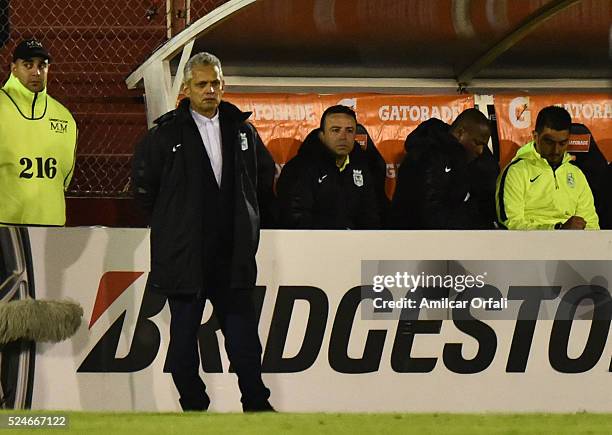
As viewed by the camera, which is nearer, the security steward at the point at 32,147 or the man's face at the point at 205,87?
the man's face at the point at 205,87

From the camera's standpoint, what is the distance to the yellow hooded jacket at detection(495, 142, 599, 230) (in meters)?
6.73

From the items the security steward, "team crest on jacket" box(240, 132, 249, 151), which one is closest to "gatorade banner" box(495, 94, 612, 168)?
the security steward

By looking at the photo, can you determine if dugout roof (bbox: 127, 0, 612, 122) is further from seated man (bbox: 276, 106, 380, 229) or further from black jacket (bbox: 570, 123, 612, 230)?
seated man (bbox: 276, 106, 380, 229)

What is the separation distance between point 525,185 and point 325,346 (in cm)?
147

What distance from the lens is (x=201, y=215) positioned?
5500 mm

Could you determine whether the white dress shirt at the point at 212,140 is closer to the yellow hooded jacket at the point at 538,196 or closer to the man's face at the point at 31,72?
the man's face at the point at 31,72

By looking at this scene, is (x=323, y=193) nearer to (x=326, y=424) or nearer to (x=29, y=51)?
(x=29, y=51)

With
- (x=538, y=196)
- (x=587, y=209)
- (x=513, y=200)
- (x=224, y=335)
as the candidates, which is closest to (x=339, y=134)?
(x=513, y=200)

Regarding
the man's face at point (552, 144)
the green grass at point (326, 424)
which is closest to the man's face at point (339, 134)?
the man's face at point (552, 144)

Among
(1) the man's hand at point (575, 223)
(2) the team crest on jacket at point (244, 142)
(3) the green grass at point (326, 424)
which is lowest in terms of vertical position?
(3) the green grass at point (326, 424)

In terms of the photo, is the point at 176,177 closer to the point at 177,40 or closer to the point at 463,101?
the point at 177,40

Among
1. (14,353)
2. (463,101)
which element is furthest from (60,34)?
(14,353)

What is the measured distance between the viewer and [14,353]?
603 centimetres

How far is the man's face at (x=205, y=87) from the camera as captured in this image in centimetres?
551
